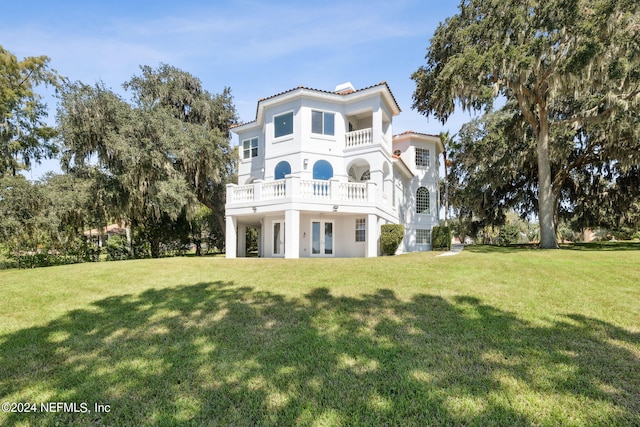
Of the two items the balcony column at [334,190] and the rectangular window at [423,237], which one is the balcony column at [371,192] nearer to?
the balcony column at [334,190]

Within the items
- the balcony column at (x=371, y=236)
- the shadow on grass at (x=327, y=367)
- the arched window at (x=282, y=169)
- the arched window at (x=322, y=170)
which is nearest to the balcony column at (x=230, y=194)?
the arched window at (x=282, y=169)

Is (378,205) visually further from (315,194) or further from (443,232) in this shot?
(443,232)

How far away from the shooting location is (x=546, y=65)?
14836 millimetres

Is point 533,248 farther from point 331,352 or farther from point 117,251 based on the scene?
point 117,251

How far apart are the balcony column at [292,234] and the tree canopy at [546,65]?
9.90m

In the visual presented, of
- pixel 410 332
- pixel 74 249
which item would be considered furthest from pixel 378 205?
pixel 74 249

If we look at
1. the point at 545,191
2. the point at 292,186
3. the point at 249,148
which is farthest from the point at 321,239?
the point at 545,191

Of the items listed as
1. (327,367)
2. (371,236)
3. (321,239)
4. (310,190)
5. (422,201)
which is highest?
(422,201)

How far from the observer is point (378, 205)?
1692 centimetres

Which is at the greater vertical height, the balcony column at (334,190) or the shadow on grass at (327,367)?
the balcony column at (334,190)

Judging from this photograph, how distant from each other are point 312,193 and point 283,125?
18.5 feet

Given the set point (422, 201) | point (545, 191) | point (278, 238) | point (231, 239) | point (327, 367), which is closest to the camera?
point (327, 367)

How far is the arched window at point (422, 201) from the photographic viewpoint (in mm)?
24000

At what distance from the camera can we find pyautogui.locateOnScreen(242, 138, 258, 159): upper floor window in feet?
71.6
